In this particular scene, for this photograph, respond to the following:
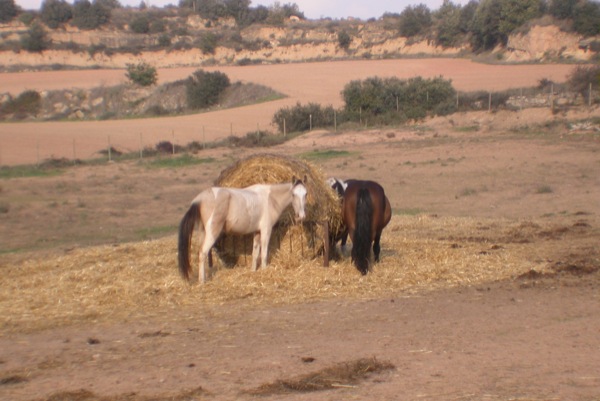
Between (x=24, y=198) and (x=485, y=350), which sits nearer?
(x=485, y=350)

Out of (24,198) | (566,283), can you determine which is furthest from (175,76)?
(566,283)

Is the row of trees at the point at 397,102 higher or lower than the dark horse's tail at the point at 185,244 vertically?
lower

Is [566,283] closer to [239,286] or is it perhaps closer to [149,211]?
[239,286]

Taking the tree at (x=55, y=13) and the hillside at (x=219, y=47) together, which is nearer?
the hillside at (x=219, y=47)

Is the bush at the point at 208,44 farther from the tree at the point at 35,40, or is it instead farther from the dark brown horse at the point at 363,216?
the dark brown horse at the point at 363,216

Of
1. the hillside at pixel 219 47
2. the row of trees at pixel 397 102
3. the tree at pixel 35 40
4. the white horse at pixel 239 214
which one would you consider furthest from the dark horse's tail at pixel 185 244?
the tree at pixel 35 40

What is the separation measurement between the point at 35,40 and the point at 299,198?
3352 inches

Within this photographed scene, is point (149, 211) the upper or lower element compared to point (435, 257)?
lower

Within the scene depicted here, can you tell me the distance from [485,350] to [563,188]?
1562cm

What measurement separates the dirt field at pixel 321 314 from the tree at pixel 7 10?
9018 cm

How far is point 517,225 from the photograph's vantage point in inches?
599

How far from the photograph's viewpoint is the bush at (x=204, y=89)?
2441 inches

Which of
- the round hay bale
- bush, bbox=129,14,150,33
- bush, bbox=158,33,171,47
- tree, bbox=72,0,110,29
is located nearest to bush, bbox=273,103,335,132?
the round hay bale

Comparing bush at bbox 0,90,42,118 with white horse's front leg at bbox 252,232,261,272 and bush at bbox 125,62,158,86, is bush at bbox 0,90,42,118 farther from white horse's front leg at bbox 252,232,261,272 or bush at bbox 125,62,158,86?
white horse's front leg at bbox 252,232,261,272
